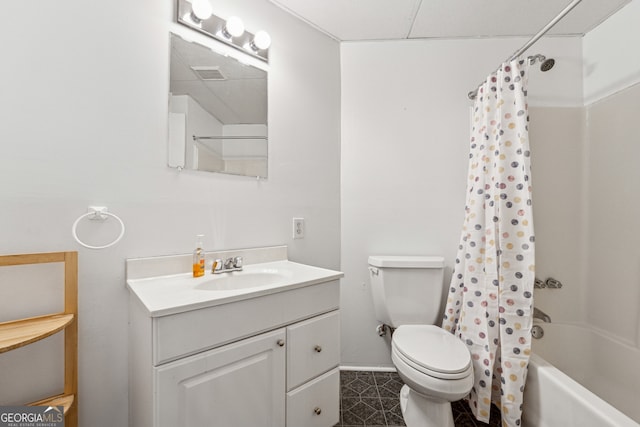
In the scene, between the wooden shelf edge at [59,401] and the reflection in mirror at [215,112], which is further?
the reflection in mirror at [215,112]

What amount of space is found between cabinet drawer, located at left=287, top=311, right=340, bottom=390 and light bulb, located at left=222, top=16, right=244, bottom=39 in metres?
1.42

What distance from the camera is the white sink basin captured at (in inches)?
44.1

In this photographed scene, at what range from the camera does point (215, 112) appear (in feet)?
4.23

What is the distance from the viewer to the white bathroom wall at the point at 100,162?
846mm

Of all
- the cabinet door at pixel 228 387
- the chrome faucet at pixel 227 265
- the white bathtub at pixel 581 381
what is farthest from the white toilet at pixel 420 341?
the chrome faucet at pixel 227 265

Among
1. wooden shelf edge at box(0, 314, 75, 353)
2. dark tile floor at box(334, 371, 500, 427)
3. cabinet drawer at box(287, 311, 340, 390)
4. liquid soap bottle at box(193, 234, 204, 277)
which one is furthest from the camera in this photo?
dark tile floor at box(334, 371, 500, 427)

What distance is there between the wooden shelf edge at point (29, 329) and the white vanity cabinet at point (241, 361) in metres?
0.20

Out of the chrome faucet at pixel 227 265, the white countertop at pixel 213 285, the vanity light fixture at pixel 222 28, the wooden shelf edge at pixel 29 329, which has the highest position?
the vanity light fixture at pixel 222 28

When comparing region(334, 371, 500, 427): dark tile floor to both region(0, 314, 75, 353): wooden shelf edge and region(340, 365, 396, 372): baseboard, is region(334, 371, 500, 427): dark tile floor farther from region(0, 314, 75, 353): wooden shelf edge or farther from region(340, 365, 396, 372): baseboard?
region(0, 314, 75, 353): wooden shelf edge

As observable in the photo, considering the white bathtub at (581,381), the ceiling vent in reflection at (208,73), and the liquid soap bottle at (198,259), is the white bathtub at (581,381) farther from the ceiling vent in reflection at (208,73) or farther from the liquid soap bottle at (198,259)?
the ceiling vent in reflection at (208,73)

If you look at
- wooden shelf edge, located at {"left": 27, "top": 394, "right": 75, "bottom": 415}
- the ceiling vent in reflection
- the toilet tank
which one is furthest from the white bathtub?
the ceiling vent in reflection

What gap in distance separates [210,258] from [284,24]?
1447mm

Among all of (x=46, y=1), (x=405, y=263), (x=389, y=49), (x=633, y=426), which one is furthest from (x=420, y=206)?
(x=46, y=1)

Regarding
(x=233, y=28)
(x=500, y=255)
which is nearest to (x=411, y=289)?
(x=500, y=255)
